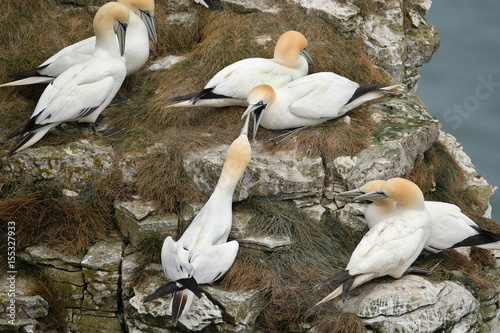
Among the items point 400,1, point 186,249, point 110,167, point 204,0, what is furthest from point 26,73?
point 400,1

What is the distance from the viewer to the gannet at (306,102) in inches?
246

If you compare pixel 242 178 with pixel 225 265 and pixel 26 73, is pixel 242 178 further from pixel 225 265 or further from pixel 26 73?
pixel 26 73

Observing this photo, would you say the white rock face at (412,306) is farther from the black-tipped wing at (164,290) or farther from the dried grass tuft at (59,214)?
the dried grass tuft at (59,214)

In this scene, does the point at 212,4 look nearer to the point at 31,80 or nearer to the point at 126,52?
the point at 126,52

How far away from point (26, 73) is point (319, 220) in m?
3.05

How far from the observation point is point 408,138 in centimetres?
638

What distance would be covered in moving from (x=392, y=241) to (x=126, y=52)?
3.11m

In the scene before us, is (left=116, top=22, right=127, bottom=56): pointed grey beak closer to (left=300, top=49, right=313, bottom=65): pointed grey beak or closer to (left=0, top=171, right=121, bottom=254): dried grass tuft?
(left=0, top=171, right=121, bottom=254): dried grass tuft

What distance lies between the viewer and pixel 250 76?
648cm

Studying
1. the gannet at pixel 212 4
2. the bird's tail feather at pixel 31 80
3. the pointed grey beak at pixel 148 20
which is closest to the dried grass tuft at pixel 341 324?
the pointed grey beak at pixel 148 20

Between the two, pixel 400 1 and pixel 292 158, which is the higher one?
pixel 400 1

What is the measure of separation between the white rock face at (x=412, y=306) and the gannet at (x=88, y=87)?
270cm

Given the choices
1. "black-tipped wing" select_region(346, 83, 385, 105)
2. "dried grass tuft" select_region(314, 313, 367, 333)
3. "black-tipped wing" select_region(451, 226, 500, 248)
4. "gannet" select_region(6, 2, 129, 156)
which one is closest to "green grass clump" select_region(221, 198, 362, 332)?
"dried grass tuft" select_region(314, 313, 367, 333)

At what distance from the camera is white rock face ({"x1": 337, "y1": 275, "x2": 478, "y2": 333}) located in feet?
16.9
